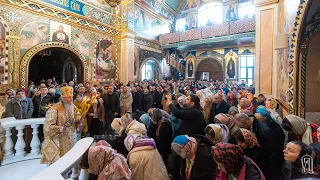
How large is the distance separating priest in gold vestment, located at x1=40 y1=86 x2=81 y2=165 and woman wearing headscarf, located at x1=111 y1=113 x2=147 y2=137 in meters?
0.73

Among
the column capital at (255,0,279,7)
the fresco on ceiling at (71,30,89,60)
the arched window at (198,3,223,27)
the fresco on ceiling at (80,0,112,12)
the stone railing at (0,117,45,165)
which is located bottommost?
the stone railing at (0,117,45,165)

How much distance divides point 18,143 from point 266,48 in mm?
6574

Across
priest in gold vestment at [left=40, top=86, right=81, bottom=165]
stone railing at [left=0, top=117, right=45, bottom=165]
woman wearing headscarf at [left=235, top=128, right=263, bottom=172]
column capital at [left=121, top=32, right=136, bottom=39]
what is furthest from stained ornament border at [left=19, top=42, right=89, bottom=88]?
woman wearing headscarf at [left=235, top=128, right=263, bottom=172]

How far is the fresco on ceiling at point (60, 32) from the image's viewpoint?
8.07 metres

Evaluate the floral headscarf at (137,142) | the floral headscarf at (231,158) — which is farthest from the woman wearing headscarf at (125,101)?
the floral headscarf at (231,158)

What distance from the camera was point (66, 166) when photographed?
4.88 feet

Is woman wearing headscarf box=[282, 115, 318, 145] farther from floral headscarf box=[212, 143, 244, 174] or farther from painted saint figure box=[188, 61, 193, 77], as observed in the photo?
painted saint figure box=[188, 61, 193, 77]

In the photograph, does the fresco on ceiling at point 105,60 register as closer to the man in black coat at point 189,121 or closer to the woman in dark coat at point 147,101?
the woman in dark coat at point 147,101

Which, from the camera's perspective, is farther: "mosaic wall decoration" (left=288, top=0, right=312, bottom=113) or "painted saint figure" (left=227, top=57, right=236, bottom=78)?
"painted saint figure" (left=227, top=57, right=236, bottom=78)

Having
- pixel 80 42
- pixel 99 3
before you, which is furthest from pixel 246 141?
pixel 99 3

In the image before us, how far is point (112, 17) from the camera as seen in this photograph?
36.0ft

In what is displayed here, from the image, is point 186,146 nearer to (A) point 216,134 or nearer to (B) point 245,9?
(A) point 216,134

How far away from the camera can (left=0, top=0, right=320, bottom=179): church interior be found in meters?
3.52

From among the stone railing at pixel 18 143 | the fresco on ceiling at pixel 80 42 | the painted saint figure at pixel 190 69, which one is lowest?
the stone railing at pixel 18 143
